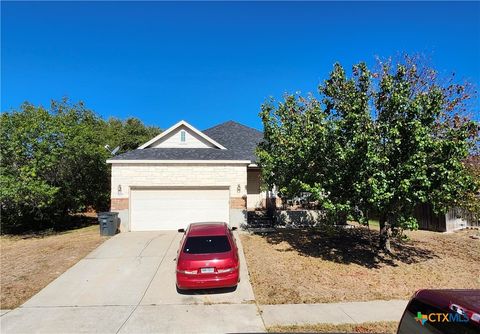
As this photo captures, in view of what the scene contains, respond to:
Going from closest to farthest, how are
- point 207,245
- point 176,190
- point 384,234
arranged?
point 207,245
point 384,234
point 176,190

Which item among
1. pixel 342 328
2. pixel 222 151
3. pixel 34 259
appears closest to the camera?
pixel 342 328

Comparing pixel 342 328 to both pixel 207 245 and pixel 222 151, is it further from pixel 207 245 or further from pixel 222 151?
pixel 222 151

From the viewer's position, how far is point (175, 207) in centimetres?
1753

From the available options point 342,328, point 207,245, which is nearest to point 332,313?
point 342,328

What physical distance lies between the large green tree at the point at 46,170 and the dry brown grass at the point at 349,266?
10179mm

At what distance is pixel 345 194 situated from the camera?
36.9ft

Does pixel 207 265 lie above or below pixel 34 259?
above

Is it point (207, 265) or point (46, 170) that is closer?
point (207, 265)

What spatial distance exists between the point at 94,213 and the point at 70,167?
10260 mm

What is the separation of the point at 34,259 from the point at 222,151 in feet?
33.1

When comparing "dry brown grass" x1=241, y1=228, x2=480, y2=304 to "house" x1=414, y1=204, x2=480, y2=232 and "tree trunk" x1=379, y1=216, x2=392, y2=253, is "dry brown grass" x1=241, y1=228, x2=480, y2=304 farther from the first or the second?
"house" x1=414, y1=204, x2=480, y2=232

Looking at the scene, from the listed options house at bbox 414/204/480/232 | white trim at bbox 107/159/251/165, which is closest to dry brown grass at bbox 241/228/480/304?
house at bbox 414/204/480/232

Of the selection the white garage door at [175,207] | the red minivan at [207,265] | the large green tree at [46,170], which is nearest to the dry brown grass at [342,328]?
the red minivan at [207,265]

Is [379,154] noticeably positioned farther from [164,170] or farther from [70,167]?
[70,167]
